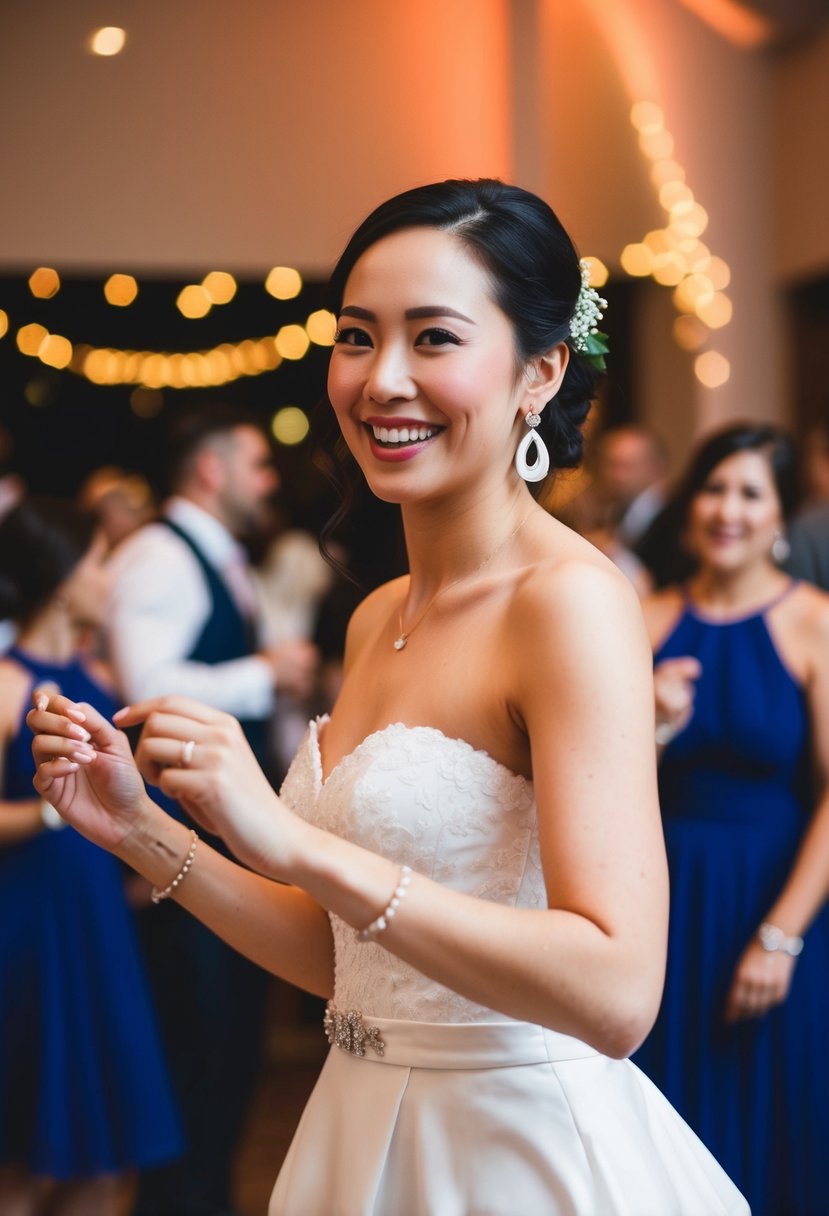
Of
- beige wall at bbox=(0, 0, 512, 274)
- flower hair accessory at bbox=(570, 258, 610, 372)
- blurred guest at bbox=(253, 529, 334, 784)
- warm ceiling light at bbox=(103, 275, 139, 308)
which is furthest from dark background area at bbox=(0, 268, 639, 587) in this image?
flower hair accessory at bbox=(570, 258, 610, 372)

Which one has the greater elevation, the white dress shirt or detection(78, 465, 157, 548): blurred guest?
detection(78, 465, 157, 548): blurred guest

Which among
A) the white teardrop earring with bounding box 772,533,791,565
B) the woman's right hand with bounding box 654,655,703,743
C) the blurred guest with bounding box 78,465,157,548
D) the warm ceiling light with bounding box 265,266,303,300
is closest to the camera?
the woman's right hand with bounding box 654,655,703,743

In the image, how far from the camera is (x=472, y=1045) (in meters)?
1.44

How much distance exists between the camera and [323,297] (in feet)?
5.40

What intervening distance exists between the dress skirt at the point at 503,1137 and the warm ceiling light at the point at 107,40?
2.72 m

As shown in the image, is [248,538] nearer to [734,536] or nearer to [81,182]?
[81,182]

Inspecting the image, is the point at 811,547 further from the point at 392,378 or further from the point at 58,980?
the point at 392,378

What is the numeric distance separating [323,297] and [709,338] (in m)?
4.31

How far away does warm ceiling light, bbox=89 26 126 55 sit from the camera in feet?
11.5

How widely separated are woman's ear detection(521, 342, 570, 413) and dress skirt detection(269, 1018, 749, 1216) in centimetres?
60

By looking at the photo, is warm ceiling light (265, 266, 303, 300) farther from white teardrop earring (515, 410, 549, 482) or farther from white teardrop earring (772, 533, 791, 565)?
white teardrop earring (515, 410, 549, 482)

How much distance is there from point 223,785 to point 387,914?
16 centimetres

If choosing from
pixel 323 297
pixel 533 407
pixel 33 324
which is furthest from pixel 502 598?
pixel 33 324

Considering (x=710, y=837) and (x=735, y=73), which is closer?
(x=710, y=837)
